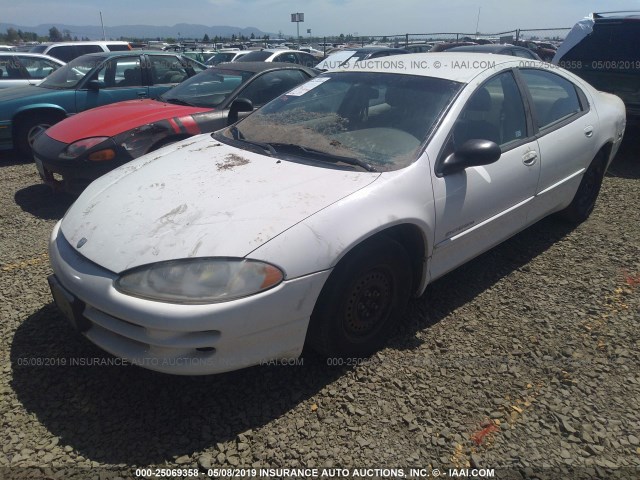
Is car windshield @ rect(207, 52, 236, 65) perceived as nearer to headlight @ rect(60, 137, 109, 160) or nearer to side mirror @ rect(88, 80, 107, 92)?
side mirror @ rect(88, 80, 107, 92)

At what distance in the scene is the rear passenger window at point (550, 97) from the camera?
3.50m

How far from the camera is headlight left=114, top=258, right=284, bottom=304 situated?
2.00 metres

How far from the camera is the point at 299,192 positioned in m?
2.37

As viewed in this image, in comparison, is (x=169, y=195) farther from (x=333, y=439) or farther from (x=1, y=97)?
(x=1, y=97)

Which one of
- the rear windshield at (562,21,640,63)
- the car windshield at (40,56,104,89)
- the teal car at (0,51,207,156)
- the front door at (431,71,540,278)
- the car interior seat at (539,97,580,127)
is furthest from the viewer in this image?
the car windshield at (40,56,104,89)

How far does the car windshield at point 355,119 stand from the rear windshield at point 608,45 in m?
5.44

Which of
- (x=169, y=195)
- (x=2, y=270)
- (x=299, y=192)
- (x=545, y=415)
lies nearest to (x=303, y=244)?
(x=299, y=192)

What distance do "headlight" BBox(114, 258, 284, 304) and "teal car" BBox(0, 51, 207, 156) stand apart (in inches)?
219

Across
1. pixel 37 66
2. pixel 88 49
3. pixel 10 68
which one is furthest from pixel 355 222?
pixel 88 49

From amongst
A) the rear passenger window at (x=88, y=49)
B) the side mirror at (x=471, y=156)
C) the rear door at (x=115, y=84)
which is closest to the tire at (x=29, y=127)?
the rear door at (x=115, y=84)

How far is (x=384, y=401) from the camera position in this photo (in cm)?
234

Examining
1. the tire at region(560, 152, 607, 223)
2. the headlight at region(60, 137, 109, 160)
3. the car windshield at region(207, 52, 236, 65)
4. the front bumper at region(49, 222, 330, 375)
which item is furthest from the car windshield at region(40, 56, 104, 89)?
the car windshield at region(207, 52, 236, 65)

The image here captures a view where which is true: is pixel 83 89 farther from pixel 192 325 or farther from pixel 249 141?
pixel 192 325

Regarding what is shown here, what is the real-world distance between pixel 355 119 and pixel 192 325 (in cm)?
176
